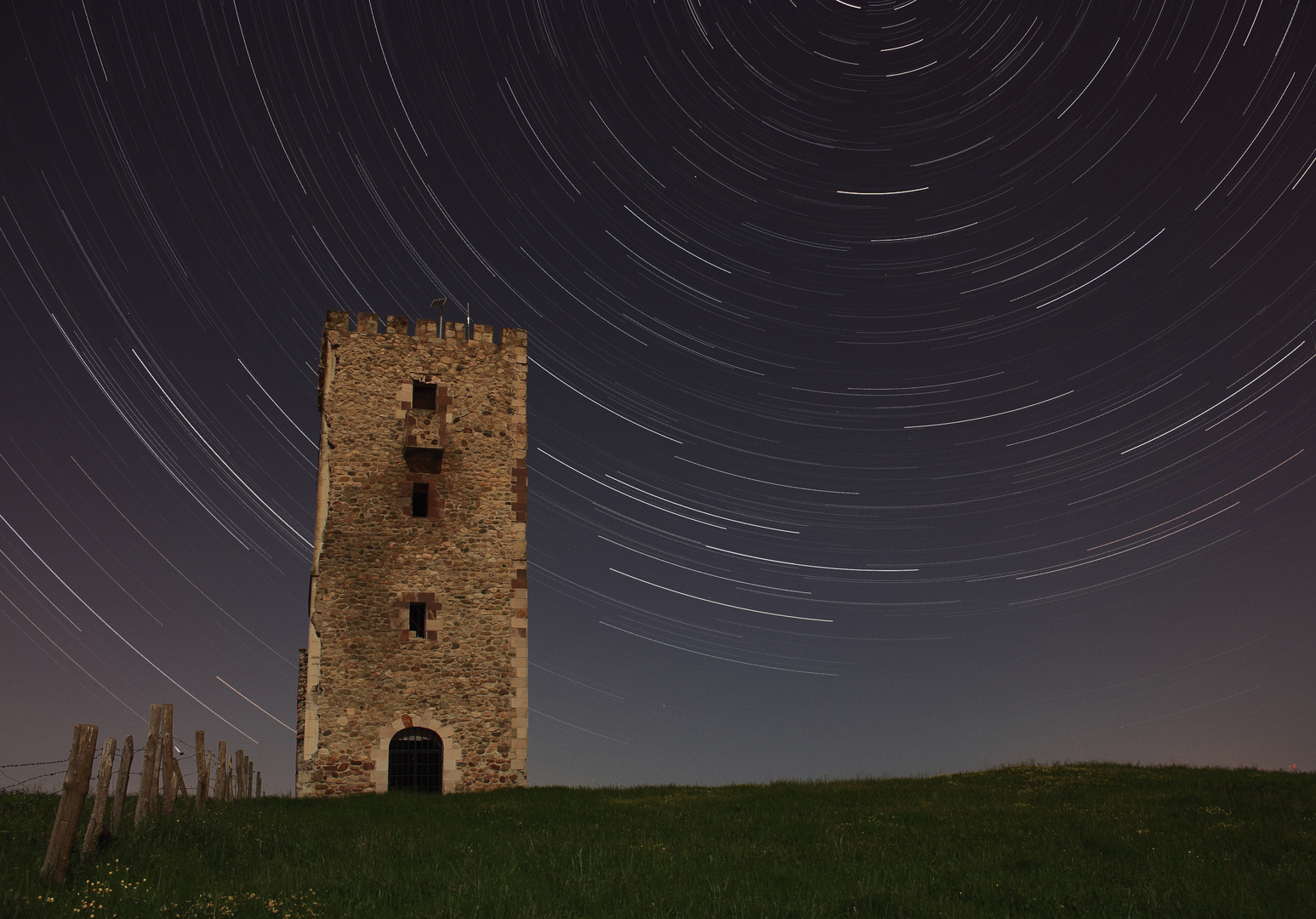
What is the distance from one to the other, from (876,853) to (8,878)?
35.6ft

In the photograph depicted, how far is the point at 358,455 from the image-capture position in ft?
93.6

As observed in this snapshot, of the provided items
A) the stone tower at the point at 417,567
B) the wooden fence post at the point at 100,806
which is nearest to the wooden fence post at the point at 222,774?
the stone tower at the point at 417,567

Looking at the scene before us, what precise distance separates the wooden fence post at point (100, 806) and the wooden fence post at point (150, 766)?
1337 millimetres

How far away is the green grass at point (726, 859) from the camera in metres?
10.9

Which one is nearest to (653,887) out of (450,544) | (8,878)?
(8,878)

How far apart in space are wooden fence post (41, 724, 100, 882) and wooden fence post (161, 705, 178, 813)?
10.7ft

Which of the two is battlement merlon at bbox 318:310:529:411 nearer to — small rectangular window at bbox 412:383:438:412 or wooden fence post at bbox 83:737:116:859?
small rectangular window at bbox 412:383:438:412

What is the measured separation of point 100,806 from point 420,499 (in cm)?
1653

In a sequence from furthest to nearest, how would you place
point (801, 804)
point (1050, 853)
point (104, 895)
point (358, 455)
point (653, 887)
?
point (358, 455), point (801, 804), point (1050, 853), point (653, 887), point (104, 895)

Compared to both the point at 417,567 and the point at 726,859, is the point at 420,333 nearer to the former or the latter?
the point at 417,567

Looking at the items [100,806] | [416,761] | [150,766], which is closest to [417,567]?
[416,761]

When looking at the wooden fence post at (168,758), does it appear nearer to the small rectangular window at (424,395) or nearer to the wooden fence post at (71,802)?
the wooden fence post at (71,802)

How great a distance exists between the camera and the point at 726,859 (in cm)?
1388

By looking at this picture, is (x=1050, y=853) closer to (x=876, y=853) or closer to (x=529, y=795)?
(x=876, y=853)
